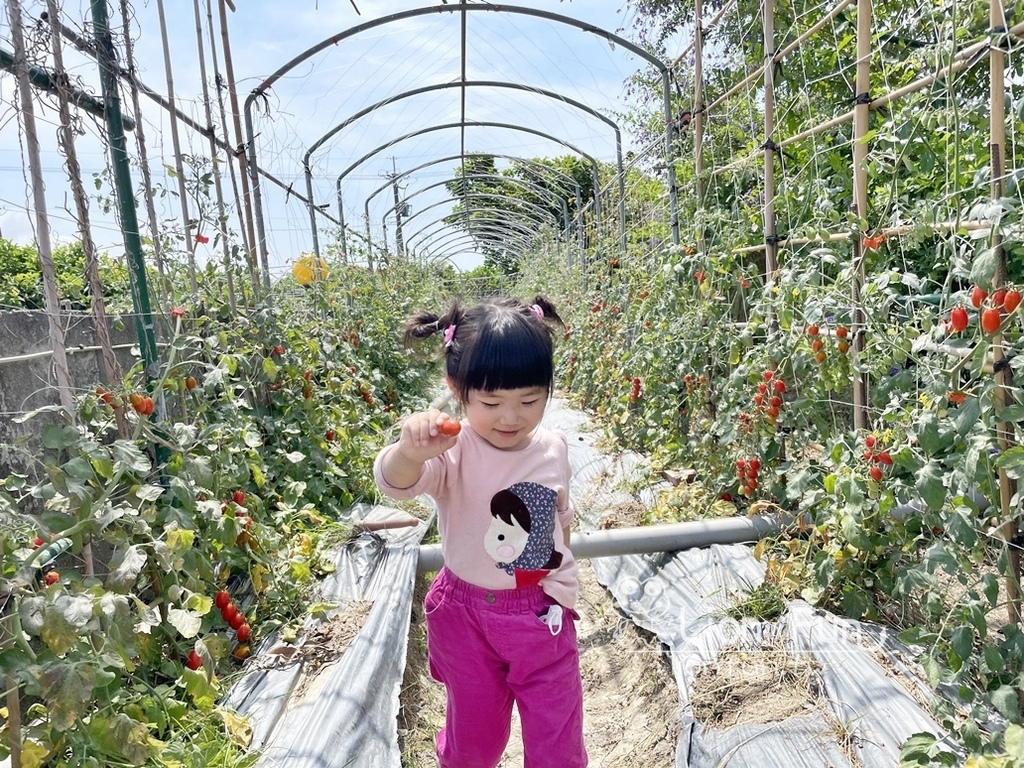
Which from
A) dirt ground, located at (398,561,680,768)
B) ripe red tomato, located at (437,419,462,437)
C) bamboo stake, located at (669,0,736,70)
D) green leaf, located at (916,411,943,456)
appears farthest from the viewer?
bamboo stake, located at (669,0,736,70)

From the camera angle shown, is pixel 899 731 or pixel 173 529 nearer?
pixel 899 731

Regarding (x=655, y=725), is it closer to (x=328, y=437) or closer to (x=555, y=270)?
(x=328, y=437)

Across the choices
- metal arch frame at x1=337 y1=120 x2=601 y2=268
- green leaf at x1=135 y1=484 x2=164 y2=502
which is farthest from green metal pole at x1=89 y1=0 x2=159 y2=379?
metal arch frame at x1=337 y1=120 x2=601 y2=268

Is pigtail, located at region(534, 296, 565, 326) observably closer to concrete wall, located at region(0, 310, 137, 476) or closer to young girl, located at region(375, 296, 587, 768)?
young girl, located at region(375, 296, 587, 768)

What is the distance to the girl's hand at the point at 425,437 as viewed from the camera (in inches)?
49.0

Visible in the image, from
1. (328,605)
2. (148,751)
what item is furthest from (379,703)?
(148,751)

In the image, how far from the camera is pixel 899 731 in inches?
61.7

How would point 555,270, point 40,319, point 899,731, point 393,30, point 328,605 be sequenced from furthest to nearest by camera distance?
point 555,270, point 393,30, point 328,605, point 40,319, point 899,731

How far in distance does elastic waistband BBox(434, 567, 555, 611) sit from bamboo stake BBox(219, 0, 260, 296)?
8.21ft

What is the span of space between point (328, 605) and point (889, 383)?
181 cm

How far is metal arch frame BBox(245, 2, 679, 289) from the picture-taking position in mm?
3959

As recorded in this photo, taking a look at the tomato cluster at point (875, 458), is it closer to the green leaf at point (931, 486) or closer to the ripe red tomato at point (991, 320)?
the green leaf at point (931, 486)

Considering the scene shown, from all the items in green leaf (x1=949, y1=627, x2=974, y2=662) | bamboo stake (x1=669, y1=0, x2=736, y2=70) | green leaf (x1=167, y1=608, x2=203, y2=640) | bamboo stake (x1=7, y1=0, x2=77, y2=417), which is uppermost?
bamboo stake (x1=669, y1=0, x2=736, y2=70)

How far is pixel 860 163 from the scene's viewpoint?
7.09 feet
